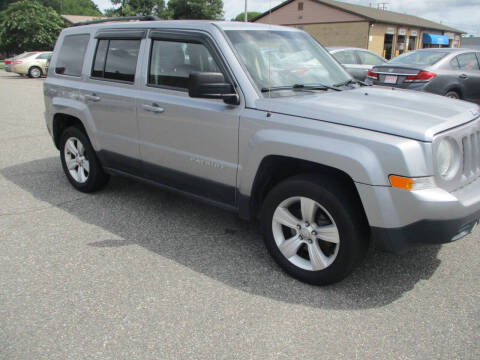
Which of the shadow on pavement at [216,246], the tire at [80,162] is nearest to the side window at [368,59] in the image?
the shadow on pavement at [216,246]

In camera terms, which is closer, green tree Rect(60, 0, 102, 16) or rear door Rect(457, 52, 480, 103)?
rear door Rect(457, 52, 480, 103)

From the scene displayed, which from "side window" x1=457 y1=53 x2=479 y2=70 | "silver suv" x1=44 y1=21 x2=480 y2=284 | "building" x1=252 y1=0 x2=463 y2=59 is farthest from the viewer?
"building" x1=252 y1=0 x2=463 y2=59

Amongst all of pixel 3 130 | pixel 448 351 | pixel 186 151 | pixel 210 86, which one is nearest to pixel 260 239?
pixel 186 151

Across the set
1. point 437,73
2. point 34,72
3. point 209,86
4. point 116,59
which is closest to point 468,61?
point 437,73

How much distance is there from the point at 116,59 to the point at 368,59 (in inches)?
353

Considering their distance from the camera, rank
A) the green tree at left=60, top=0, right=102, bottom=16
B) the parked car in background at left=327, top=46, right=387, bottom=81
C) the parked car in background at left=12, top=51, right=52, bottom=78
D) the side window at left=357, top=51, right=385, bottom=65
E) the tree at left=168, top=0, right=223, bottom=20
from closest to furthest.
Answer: the parked car in background at left=327, top=46, right=387, bottom=81 < the side window at left=357, top=51, right=385, bottom=65 < the parked car in background at left=12, top=51, right=52, bottom=78 < the tree at left=168, top=0, right=223, bottom=20 < the green tree at left=60, top=0, right=102, bottom=16

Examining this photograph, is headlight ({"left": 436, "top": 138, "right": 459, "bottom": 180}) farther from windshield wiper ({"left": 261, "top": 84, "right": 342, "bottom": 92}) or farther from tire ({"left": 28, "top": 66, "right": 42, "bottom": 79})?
tire ({"left": 28, "top": 66, "right": 42, "bottom": 79})

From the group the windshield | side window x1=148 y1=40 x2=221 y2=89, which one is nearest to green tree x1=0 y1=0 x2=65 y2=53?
side window x1=148 y1=40 x2=221 y2=89

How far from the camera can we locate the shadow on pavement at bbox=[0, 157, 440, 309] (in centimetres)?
316

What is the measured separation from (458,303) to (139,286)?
88.6 inches

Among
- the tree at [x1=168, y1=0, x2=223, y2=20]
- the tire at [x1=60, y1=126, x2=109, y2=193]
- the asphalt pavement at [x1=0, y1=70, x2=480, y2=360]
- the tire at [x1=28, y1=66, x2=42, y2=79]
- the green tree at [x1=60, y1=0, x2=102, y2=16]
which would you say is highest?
the green tree at [x1=60, y1=0, x2=102, y2=16]

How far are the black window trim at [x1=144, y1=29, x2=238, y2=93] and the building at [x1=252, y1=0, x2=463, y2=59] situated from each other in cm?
3350

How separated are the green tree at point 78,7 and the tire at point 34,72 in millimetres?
79763

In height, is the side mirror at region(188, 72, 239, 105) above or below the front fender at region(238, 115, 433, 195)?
above
